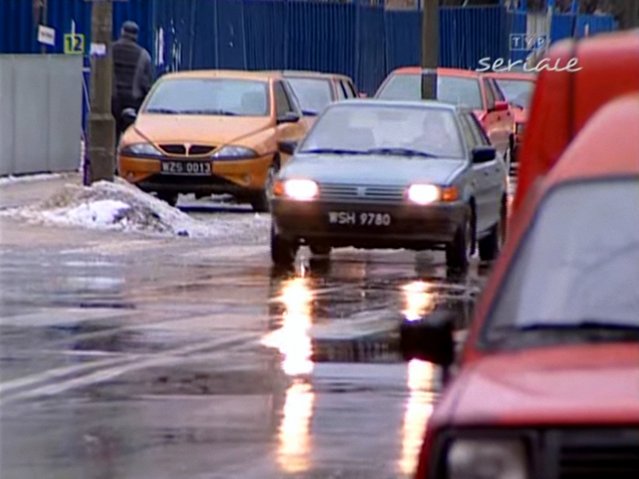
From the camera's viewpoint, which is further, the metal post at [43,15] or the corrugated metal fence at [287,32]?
the corrugated metal fence at [287,32]

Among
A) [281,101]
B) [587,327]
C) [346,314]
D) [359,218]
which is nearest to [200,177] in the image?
[281,101]

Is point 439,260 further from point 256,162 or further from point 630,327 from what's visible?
point 630,327

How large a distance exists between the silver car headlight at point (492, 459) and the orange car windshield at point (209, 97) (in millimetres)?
20067

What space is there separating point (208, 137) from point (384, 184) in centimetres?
637

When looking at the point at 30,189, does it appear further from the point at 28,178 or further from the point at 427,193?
the point at 427,193

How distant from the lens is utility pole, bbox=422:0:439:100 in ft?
99.6

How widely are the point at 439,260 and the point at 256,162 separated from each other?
4383mm

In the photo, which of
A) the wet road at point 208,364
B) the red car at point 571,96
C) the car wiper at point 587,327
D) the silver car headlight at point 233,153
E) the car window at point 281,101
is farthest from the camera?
the car window at point 281,101

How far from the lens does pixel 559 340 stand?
18.5 feet

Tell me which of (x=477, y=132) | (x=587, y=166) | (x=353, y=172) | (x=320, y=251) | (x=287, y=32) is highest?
(x=287, y=32)

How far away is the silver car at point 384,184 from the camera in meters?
18.1

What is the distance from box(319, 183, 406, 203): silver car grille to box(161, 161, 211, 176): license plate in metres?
6.08

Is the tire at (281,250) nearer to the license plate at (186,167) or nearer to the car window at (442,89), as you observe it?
the license plate at (186,167)

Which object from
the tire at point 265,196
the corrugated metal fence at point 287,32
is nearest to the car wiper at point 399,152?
the tire at point 265,196
